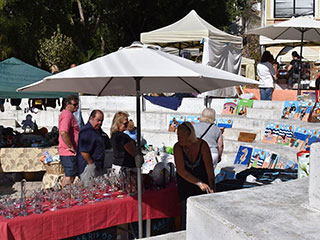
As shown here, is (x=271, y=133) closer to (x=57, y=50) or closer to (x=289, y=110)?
(x=289, y=110)

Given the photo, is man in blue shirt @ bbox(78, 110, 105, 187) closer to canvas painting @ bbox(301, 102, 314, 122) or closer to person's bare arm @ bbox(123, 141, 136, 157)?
person's bare arm @ bbox(123, 141, 136, 157)

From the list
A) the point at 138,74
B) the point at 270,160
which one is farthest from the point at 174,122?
the point at 138,74

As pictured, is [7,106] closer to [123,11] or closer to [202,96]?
[202,96]

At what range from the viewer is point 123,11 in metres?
23.8


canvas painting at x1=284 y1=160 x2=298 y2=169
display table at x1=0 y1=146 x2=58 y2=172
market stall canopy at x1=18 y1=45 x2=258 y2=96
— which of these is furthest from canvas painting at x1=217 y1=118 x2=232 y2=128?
market stall canopy at x1=18 y1=45 x2=258 y2=96

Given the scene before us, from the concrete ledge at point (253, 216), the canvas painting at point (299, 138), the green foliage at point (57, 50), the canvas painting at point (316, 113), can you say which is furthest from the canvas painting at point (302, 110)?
the green foliage at point (57, 50)

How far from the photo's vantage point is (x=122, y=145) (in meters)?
5.63

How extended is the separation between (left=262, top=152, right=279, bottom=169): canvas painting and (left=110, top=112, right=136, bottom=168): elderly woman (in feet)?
8.46

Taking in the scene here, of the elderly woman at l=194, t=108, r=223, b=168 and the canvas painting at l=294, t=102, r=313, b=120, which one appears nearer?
the elderly woman at l=194, t=108, r=223, b=168

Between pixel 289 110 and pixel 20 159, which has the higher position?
pixel 289 110

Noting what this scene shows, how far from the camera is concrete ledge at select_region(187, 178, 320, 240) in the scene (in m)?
2.15

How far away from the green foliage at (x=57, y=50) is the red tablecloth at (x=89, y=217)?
18.3 metres

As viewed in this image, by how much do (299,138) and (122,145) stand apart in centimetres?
373

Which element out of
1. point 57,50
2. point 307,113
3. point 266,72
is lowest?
point 307,113
